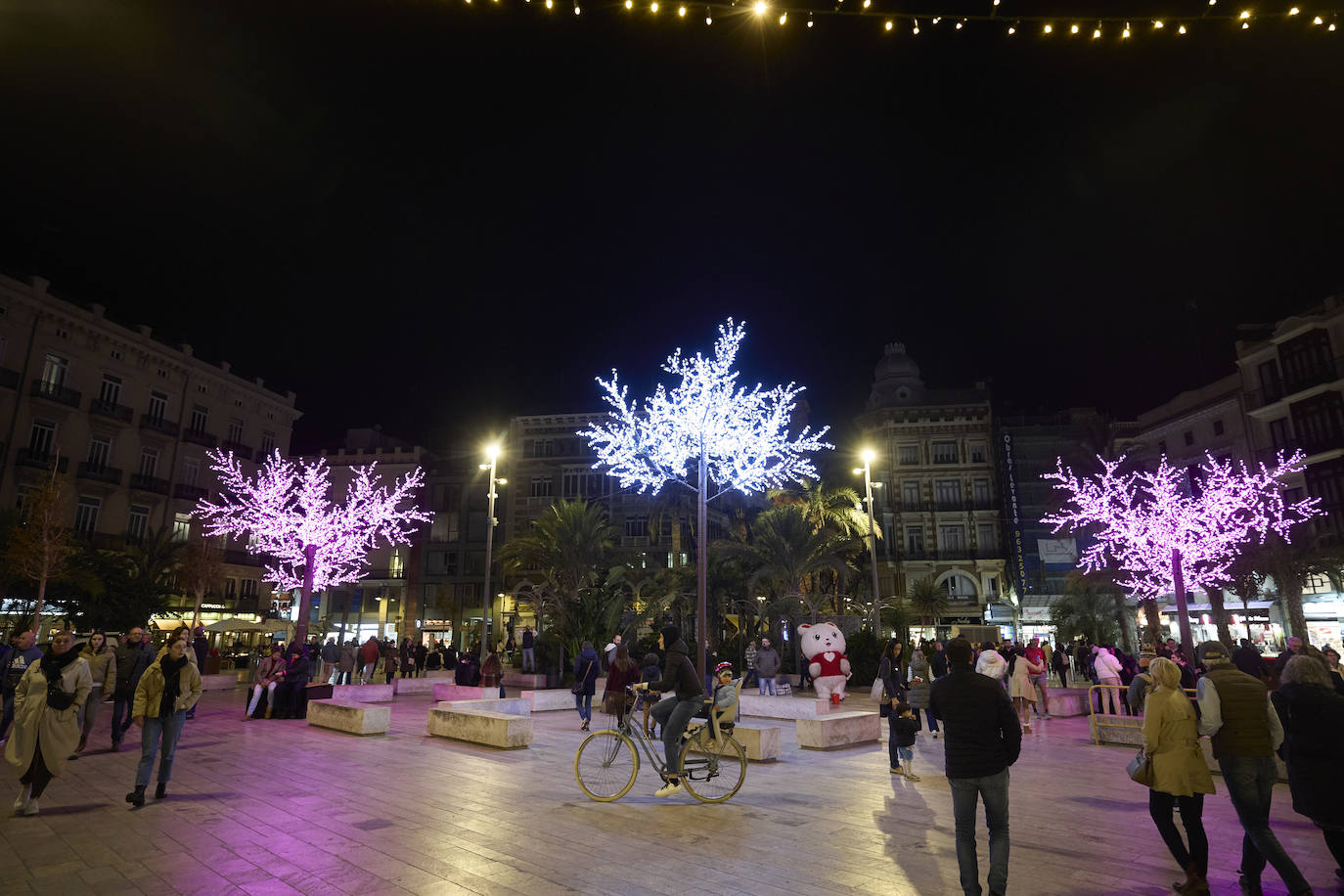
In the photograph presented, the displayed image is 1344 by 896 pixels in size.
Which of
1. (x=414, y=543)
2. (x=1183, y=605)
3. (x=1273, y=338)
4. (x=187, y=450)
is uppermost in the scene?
(x=1273, y=338)

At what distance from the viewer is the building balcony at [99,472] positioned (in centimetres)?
3356

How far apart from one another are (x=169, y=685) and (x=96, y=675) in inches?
333

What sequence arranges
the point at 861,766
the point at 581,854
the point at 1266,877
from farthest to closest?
the point at 861,766, the point at 581,854, the point at 1266,877

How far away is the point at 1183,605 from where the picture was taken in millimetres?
19734

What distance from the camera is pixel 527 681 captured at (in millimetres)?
24641

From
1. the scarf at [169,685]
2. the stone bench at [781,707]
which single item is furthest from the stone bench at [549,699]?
the scarf at [169,685]

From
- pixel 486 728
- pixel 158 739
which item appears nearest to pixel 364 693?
pixel 486 728

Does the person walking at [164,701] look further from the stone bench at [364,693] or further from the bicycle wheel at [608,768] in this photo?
the stone bench at [364,693]

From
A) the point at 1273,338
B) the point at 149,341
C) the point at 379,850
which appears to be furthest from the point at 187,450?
the point at 1273,338

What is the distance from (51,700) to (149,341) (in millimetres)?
38079

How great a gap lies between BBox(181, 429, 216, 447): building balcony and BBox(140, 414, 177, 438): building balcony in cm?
54

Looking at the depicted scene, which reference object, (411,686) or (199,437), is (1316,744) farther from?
(199,437)

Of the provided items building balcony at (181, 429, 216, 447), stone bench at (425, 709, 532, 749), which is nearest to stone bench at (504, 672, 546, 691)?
stone bench at (425, 709, 532, 749)

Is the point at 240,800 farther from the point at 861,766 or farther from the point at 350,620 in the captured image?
the point at 350,620
